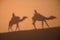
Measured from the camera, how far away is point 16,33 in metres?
2.25

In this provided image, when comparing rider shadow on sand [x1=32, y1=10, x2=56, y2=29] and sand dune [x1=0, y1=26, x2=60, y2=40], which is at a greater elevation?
rider shadow on sand [x1=32, y1=10, x2=56, y2=29]

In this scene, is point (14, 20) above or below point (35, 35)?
above

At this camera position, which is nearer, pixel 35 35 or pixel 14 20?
pixel 35 35

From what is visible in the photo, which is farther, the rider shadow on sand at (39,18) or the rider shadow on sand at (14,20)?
the rider shadow on sand at (14,20)

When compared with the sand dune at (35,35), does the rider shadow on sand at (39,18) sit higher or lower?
higher

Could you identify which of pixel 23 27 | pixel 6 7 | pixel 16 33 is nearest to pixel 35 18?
pixel 23 27

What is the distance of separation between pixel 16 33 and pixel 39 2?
75 centimetres

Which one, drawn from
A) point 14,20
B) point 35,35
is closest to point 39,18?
point 35,35

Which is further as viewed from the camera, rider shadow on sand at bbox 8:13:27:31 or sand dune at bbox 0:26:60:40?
rider shadow on sand at bbox 8:13:27:31

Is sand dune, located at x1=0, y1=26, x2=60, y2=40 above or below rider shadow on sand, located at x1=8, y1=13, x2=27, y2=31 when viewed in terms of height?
below

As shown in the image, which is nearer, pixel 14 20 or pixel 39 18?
pixel 39 18

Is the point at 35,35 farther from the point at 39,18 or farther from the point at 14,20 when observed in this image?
the point at 14,20

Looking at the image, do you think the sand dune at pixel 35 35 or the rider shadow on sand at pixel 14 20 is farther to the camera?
the rider shadow on sand at pixel 14 20

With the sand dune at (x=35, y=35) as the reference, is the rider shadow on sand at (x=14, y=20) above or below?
above
